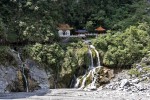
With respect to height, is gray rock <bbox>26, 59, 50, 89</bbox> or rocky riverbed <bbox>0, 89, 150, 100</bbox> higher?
gray rock <bbox>26, 59, 50, 89</bbox>

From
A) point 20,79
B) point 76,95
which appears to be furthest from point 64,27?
point 76,95

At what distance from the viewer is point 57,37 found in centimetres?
6412

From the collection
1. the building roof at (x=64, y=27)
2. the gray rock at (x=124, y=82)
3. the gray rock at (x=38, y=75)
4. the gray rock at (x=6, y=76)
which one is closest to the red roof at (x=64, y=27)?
the building roof at (x=64, y=27)

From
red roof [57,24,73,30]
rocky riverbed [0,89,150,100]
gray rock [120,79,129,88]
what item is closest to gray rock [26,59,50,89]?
rocky riverbed [0,89,150,100]

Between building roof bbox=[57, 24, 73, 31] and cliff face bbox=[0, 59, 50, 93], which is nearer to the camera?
cliff face bbox=[0, 59, 50, 93]

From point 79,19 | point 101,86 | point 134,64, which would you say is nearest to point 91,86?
point 101,86

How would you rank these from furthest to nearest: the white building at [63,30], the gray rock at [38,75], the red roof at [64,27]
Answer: the red roof at [64,27] < the white building at [63,30] < the gray rock at [38,75]

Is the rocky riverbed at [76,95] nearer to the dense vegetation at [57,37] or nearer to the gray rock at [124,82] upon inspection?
the gray rock at [124,82]

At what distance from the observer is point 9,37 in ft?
196

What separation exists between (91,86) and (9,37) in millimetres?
14158

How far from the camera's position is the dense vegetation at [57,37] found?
5791 centimetres

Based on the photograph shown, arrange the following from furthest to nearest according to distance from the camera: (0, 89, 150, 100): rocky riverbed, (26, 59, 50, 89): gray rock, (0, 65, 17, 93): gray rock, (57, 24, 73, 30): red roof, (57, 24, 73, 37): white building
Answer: (57, 24, 73, 30): red roof, (57, 24, 73, 37): white building, (26, 59, 50, 89): gray rock, (0, 65, 17, 93): gray rock, (0, 89, 150, 100): rocky riverbed

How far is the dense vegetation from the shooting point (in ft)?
190

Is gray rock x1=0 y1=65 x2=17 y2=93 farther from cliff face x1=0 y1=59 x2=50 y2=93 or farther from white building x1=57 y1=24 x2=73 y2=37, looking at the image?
white building x1=57 y1=24 x2=73 y2=37
